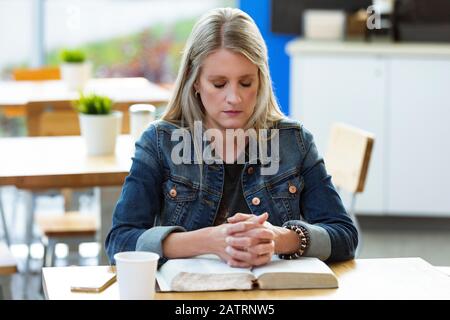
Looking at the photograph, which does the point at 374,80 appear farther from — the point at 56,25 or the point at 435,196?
the point at 56,25

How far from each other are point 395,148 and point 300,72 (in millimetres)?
646

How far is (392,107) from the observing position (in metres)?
5.36

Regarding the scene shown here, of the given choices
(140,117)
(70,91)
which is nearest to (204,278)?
(140,117)

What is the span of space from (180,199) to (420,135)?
3.37 meters

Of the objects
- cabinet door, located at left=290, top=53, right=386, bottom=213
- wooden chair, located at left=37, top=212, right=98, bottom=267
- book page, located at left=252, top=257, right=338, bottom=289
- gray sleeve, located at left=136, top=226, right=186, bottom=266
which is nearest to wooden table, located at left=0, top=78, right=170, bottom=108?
wooden chair, located at left=37, top=212, right=98, bottom=267

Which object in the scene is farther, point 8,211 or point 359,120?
point 8,211

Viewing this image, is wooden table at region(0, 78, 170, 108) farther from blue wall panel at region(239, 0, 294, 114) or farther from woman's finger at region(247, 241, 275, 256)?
woman's finger at region(247, 241, 275, 256)

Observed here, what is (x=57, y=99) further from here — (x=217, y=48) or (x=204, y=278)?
(x=204, y=278)

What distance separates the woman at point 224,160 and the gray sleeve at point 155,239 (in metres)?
0.06

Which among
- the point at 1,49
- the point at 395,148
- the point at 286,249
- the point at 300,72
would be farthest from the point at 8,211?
the point at 286,249

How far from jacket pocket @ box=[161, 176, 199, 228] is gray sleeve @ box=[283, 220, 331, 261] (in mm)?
Result: 227

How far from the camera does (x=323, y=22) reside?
572cm

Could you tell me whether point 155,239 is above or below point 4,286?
above

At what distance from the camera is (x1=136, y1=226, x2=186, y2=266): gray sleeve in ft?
6.50
